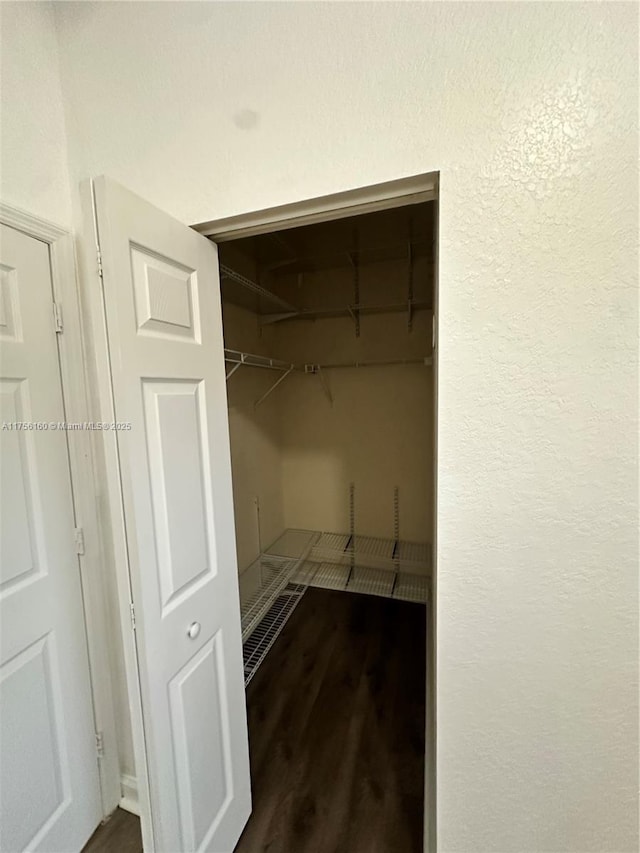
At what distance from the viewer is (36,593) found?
112cm

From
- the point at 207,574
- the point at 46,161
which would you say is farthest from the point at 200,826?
the point at 46,161

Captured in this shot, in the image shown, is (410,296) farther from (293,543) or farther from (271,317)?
(293,543)

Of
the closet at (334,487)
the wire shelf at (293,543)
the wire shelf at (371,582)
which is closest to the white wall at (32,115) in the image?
the closet at (334,487)

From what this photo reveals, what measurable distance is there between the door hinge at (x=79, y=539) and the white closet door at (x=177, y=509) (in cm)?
51

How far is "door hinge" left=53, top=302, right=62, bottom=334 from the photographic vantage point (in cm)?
117

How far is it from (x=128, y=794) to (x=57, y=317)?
181cm

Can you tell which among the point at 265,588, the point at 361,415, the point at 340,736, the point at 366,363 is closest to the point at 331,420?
the point at 361,415

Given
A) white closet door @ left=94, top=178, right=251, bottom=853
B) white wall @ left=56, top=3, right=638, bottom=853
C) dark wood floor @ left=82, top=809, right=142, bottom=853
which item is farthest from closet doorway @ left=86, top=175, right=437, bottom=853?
dark wood floor @ left=82, top=809, right=142, bottom=853

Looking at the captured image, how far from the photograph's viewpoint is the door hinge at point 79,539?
4.11ft

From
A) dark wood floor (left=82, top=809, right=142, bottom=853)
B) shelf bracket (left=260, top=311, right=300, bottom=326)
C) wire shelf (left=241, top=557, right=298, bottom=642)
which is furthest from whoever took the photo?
shelf bracket (left=260, top=311, right=300, bottom=326)

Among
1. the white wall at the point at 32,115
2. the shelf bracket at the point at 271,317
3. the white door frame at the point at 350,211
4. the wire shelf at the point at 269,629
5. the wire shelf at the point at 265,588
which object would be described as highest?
the white wall at the point at 32,115

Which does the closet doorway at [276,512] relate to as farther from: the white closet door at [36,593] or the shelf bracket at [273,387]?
the white closet door at [36,593]

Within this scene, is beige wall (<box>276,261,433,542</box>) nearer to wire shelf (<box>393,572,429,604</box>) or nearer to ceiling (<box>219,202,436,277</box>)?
ceiling (<box>219,202,436,277</box>)

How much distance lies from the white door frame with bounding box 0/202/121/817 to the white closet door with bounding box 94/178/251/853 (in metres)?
0.49
